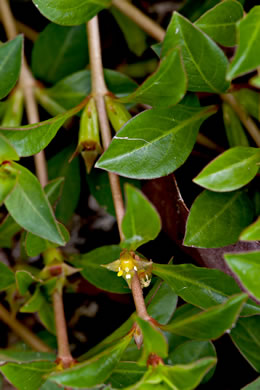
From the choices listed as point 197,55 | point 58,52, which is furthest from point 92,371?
point 58,52

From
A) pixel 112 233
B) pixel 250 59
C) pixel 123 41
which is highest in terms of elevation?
pixel 250 59

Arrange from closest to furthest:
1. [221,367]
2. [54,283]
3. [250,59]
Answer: [250,59], [54,283], [221,367]

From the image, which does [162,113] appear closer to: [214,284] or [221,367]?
[214,284]

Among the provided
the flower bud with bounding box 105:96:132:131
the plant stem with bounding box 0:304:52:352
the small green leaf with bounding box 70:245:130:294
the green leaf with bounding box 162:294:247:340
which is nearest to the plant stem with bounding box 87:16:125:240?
the flower bud with bounding box 105:96:132:131

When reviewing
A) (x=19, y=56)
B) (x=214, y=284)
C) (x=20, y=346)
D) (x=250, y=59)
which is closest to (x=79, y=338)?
(x=20, y=346)

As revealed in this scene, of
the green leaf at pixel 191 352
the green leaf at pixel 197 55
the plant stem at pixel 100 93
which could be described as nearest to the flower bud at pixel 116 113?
the plant stem at pixel 100 93

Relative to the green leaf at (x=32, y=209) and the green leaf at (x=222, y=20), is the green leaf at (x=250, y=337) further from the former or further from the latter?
the green leaf at (x=222, y=20)
